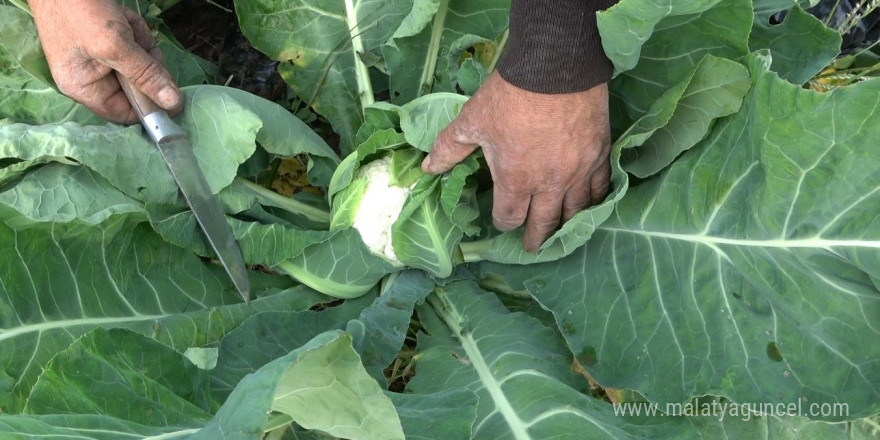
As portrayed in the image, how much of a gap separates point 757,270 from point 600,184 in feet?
1.29

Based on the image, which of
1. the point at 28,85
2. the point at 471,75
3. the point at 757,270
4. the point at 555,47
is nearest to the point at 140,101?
the point at 28,85

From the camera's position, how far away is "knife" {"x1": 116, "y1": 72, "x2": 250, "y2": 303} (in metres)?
1.67

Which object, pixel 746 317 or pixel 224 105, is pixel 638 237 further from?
pixel 224 105

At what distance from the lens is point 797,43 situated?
1578 millimetres

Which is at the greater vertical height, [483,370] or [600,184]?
[600,184]

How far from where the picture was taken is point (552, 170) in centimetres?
147

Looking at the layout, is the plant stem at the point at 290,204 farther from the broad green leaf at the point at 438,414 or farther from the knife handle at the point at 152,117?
the broad green leaf at the point at 438,414

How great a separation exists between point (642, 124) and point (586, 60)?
347 mm

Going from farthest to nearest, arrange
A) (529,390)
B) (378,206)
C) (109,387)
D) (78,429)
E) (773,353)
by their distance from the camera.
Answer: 1. (378,206)
2. (529,390)
3. (773,353)
4. (109,387)
5. (78,429)

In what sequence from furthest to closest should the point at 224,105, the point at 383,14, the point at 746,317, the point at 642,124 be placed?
the point at 383,14, the point at 224,105, the point at 642,124, the point at 746,317

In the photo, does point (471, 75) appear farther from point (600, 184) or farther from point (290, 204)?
point (290, 204)

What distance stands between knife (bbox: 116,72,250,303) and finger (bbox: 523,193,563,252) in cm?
75

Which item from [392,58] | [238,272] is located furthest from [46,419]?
[392,58]

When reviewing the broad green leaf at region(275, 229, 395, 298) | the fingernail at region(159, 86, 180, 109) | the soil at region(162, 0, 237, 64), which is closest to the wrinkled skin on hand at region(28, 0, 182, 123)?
the fingernail at region(159, 86, 180, 109)
